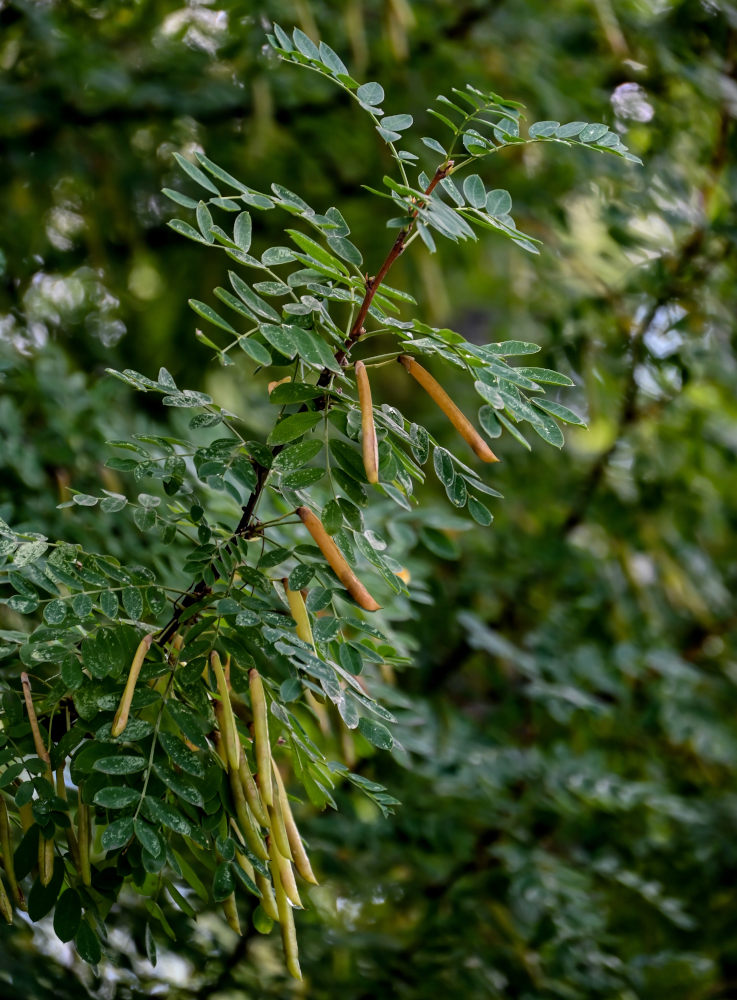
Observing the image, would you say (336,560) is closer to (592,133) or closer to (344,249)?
(344,249)

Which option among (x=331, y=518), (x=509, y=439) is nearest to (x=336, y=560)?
(x=331, y=518)

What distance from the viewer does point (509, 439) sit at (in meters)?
1.74

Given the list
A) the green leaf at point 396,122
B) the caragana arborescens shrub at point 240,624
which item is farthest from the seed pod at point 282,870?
the green leaf at point 396,122

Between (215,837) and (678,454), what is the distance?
1205 mm

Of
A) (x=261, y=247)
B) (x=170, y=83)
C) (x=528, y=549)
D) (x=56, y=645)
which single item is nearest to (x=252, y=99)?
(x=170, y=83)

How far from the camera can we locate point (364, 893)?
1.25 m

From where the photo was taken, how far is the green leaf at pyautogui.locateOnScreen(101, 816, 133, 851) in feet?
1.74

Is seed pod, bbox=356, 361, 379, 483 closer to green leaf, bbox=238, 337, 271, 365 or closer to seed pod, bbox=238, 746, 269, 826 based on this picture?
green leaf, bbox=238, 337, 271, 365

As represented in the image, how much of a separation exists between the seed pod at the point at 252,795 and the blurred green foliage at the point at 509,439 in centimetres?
49

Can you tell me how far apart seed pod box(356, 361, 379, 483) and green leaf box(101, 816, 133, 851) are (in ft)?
0.76

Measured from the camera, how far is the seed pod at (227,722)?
0.55m

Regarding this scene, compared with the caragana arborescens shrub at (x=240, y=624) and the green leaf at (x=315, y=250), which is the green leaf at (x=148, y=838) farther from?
the green leaf at (x=315, y=250)

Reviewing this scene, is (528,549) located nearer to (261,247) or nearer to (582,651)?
(582,651)

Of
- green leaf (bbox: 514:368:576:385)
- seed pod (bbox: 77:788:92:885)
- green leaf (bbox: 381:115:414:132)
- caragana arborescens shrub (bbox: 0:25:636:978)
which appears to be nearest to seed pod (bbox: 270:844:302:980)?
caragana arborescens shrub (bbox: 0:25:636:978)
